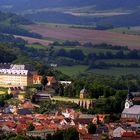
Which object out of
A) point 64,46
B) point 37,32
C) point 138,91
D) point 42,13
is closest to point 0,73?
Result: point 138,91

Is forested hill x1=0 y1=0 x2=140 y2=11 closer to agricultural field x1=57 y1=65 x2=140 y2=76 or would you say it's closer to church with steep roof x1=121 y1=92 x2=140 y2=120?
agricultural field x1=57 y1=65 x2=140 y2=76

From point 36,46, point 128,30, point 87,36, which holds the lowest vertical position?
point 36,46

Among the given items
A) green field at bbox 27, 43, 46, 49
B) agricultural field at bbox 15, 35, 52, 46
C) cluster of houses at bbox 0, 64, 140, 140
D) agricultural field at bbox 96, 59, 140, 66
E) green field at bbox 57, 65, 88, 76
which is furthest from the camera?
agricultural field at bbox 15, 35, 52, 46

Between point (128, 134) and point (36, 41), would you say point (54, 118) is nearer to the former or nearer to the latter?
point (128, 134)

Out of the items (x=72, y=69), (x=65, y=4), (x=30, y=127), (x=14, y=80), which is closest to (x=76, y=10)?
(x=65, y=4)

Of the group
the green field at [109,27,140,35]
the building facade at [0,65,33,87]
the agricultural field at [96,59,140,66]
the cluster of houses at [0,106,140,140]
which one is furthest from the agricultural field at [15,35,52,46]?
the cluster of houses at [0,106,140,140]
